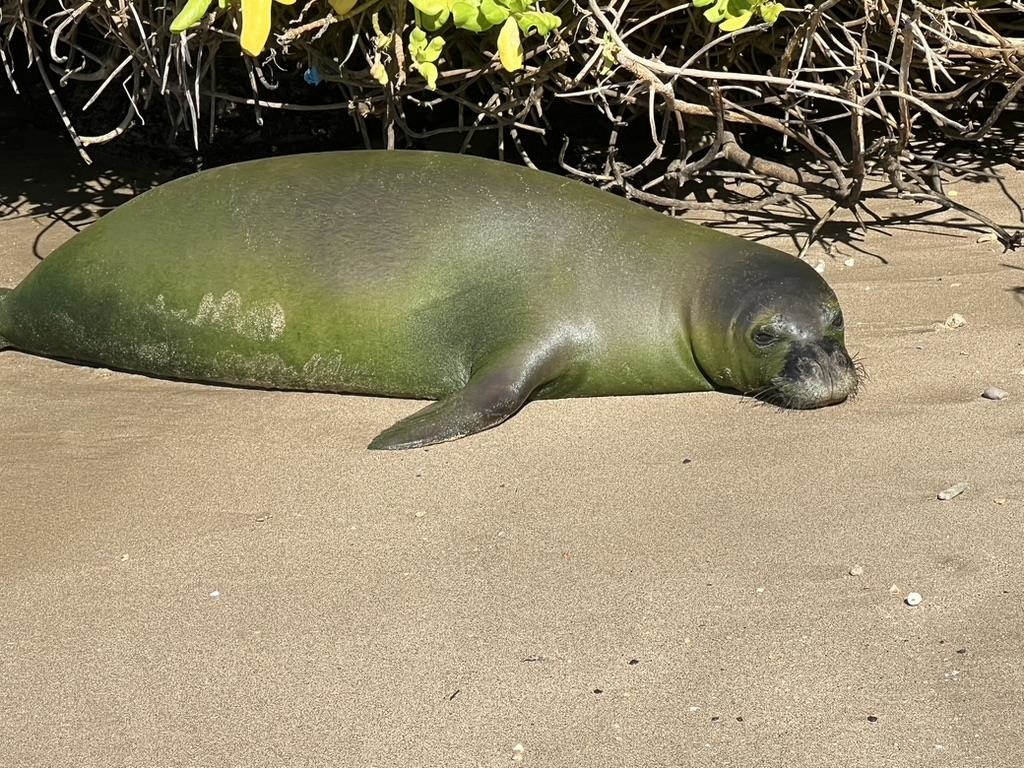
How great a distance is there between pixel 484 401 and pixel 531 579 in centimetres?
85

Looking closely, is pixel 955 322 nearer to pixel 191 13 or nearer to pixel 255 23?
pixel 255 23

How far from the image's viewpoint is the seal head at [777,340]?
3.47 m

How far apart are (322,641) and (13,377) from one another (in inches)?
76.4

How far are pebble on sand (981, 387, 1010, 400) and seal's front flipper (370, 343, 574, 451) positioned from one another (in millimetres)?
996

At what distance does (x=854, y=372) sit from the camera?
351 cm

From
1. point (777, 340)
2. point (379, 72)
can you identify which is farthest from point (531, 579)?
point (379, 72)

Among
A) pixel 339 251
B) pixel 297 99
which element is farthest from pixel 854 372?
pixel 297 99

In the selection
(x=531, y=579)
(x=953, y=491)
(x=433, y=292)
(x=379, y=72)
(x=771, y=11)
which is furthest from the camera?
(x=379, y=72)

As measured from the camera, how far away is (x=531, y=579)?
2662mm

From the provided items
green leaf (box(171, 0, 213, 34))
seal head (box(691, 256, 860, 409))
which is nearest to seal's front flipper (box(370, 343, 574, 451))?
seal head (box(691, 256, 860, 409))

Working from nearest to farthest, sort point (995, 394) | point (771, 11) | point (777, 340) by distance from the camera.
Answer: point (995, 394)
point (777, 340)
point (771, 11)

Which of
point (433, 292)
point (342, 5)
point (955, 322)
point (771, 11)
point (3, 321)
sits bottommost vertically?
point (955, 322)

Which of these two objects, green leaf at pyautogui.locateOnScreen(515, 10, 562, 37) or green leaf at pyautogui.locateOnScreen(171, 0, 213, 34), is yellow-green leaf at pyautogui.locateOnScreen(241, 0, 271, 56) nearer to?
green leaf at pyautogui.locateOnScreen(171, 0, 213, 34)

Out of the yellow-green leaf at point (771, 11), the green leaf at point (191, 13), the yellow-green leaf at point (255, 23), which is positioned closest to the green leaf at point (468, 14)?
the yellow-green leaf at point (255, 23)
